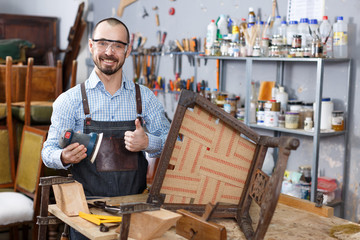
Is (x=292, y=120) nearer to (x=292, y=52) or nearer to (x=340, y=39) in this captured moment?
(x=292, y=52)

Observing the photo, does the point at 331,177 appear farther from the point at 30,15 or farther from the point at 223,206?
the point at 30,15

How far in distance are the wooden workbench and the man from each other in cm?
17

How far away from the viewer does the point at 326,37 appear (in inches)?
137

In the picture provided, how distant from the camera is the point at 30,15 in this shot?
7586 mm

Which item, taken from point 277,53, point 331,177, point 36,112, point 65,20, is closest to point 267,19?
point 277,53

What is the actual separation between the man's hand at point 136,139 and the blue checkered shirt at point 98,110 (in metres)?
0.07

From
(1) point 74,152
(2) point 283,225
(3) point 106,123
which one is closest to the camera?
(2) point 283,225

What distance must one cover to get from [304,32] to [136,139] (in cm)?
201

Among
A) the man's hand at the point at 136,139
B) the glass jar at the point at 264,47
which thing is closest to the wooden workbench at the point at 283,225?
the man's hand at the point at 136,139

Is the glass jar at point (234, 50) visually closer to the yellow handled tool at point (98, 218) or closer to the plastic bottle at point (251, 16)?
the plastic bottle at point (251, 16)

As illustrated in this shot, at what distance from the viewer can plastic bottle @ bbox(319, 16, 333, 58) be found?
3480 millimetres

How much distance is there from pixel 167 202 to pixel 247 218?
0.32m

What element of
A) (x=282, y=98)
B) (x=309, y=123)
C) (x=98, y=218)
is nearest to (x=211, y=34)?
(x=282, y=98)

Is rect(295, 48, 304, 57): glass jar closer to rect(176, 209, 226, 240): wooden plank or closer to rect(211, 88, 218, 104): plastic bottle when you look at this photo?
rect(211, 88, 218, 104): plastic bottle
